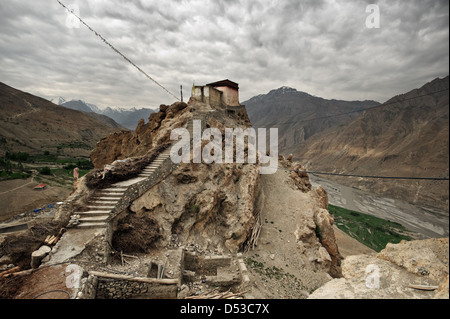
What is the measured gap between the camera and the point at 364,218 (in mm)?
37781

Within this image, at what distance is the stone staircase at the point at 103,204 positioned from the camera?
24.5 feet

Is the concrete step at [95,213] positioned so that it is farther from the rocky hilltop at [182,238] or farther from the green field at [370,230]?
the green field at [370,230]

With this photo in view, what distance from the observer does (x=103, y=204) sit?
8242 millimetres

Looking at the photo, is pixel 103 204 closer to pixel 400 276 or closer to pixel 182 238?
pixel 182 238

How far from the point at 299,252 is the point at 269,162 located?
32.1ft

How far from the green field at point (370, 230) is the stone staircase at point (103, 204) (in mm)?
32762

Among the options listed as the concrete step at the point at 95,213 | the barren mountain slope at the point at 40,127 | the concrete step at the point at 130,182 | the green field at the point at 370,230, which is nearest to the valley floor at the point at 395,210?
the green field at the point at 370,230

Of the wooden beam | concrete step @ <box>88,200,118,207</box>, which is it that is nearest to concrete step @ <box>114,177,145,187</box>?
concrete step @ <box>88,200,118,207</box>

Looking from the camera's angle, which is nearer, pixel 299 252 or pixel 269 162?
pixel 299 252

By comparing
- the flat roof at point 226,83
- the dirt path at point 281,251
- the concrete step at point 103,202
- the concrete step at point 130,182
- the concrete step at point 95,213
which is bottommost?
the dirt path at point 281,251
